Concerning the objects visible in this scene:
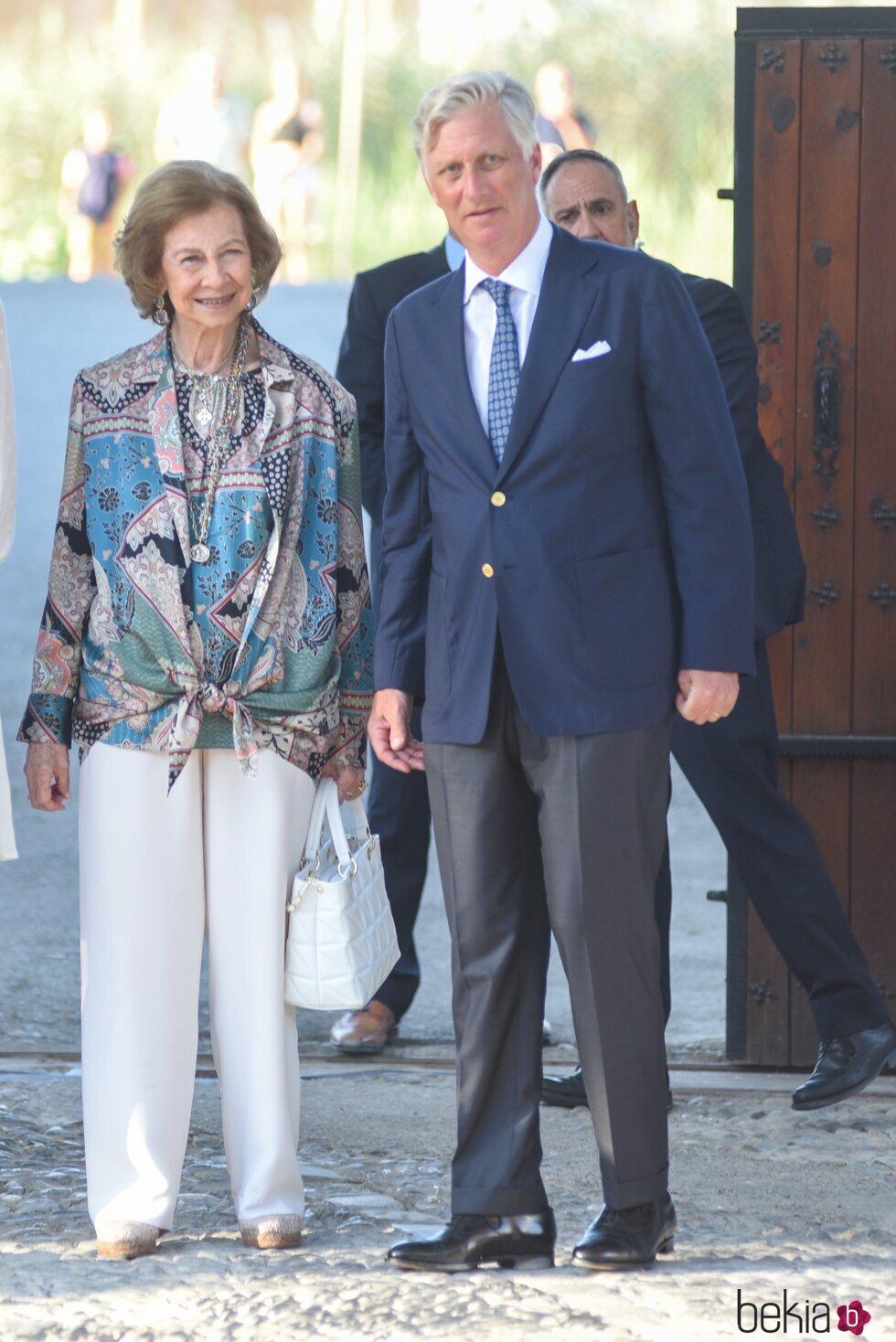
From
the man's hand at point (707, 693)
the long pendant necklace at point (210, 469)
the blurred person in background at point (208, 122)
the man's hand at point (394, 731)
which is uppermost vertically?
the blurred person in background at point (208, 122)

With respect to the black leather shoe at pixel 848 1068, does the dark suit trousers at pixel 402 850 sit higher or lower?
higher

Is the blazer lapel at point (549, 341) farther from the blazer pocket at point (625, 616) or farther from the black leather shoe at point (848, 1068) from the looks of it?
the black leather shoe at point (848, 1068)

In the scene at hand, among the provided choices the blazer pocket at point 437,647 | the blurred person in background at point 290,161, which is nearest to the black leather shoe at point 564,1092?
the blazer pocket at point 437,647

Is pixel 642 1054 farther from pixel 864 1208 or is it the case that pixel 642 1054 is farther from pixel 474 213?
pixel 474 213

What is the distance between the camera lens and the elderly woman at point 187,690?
338cm

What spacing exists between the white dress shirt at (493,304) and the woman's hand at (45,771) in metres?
0.95

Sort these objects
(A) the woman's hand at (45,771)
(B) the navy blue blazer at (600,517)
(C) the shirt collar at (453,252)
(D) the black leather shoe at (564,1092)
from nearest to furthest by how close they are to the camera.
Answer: (B) the navy blue blazer at (600,517), (A) the woman's hand at (45,771), (D) the black leather shoe at (564,1092), (C) the shirt collar at (453,252)

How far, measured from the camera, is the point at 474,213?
3.22 metres

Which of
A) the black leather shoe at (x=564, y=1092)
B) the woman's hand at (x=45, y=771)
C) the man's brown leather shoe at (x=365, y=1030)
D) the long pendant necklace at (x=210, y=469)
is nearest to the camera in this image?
the long pendant necklace at (x=210, y=469)

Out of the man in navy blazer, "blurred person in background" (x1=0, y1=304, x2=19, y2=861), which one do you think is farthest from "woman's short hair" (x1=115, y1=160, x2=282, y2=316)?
the man in navy blazer

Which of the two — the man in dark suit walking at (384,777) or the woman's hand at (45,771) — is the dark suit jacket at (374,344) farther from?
the woman's hand at (45,771)

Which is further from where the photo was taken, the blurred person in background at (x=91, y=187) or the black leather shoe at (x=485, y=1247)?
the blurred person in background at (x=91, y=187)

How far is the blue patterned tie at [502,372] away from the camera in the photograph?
10.6 feet

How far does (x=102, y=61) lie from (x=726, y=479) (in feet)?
25.5
